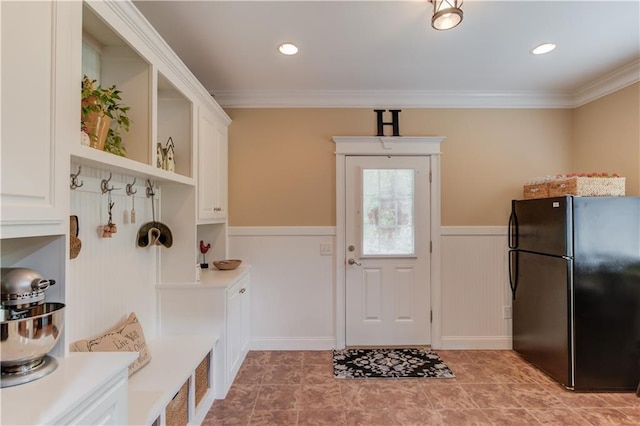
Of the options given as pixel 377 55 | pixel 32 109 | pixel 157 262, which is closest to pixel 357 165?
pixel 377 55

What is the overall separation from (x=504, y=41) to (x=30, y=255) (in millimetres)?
3047

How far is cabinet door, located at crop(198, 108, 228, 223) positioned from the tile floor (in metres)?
1.45

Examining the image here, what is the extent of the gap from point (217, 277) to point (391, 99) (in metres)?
2.44

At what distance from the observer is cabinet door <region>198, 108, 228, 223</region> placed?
8.39ft

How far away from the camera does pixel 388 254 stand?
3.27m

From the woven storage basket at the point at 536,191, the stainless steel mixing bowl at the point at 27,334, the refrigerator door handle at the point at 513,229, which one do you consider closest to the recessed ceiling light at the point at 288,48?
the stainless steel mixing bowl at the point at 27,334

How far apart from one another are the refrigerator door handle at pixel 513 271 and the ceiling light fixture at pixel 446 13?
7.75 feet

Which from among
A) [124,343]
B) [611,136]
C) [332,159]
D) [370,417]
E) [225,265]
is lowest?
[370,417]

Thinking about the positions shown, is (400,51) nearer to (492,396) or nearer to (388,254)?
(388,254)

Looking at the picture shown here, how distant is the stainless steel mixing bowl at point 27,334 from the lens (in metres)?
0.98

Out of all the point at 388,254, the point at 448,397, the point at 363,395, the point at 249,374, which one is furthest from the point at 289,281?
the point at 448,397

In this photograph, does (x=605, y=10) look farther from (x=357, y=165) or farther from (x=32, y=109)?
(x=32, y=109)

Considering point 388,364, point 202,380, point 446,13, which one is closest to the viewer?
point 446,13

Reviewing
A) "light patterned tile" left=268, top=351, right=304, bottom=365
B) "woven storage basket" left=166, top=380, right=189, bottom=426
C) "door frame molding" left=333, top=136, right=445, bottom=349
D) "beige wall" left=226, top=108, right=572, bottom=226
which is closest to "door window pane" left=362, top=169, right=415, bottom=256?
"door frame molding" left=333, top=136, right=445, bottom=349
